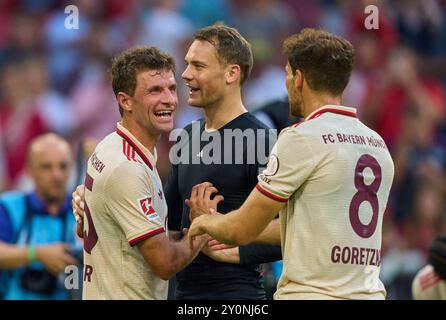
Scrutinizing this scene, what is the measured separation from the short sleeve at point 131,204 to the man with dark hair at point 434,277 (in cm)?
195

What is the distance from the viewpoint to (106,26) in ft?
37.6

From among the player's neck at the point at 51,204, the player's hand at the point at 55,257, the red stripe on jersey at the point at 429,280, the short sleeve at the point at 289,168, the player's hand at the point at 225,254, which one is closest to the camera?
the short sleeve at the point at 289,168

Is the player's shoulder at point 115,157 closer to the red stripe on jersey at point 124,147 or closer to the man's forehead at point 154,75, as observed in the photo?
the red stripe on jersey at point 124,147

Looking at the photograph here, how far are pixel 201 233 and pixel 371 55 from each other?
6.49 m

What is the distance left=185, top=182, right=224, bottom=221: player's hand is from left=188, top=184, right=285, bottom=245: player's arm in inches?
9.0

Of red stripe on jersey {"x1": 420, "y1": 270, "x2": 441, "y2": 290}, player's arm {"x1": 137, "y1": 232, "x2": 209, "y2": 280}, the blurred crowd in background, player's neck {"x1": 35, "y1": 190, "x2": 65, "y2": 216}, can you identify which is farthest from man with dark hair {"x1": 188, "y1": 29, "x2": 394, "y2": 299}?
the blurred crowd in background

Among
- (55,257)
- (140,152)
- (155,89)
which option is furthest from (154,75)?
(55,257)

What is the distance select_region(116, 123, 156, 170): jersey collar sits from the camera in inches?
209

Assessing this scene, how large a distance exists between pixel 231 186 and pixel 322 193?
854mm

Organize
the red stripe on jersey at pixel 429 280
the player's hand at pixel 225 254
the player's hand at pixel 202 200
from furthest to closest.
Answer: the red stripe on jersey at pixel 429 280
the player's hand at pixel 225 254
the player's hand at pixel 202 200

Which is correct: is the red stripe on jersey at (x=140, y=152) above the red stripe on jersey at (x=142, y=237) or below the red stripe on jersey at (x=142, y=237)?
above

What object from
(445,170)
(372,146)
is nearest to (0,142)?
(445,170)

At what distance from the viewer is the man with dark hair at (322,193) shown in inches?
191

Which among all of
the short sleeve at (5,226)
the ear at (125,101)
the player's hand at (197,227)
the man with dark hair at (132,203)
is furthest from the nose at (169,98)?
the short sleeve at (5,226)
